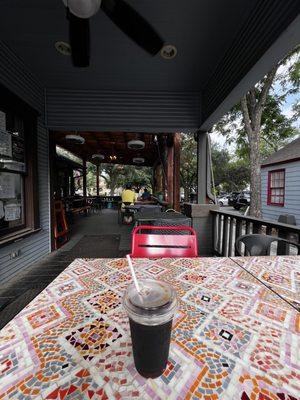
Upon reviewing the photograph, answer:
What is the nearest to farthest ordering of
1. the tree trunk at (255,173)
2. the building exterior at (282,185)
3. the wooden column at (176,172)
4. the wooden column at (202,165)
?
the wooden column at (202,165) → the wooden column at (176,172) → the tree trunk at (255,173) → the building exterior at (282,185)

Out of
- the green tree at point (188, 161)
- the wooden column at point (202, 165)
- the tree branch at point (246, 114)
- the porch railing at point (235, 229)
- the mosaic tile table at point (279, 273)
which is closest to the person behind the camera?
the mosaic tile table at point (279, 273)

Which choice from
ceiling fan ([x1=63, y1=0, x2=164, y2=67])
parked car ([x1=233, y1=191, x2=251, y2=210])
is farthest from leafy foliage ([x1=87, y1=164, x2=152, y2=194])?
ceiling fan ([x1=63, y1=0, x2=164, y2=67])

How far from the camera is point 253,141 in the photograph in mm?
6574

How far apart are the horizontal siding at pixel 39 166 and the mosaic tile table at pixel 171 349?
96.6 inches

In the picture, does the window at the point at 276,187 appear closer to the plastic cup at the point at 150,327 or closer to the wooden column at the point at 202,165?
the wooden column at the point at 202,165

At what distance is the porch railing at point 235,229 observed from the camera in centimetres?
212

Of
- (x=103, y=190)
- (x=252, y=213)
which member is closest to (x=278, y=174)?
(x=252, y=213)

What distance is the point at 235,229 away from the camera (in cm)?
308

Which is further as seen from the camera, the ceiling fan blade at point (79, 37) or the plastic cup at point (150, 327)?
the ceiling fan blade at point (79, 37)

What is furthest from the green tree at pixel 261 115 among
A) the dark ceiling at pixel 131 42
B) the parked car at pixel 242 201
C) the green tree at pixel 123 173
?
the green tree at pixel 123 173

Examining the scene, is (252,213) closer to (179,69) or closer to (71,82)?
(179,69)

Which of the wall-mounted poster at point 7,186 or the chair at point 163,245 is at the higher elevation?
the wall-mounted poster at point 7,186

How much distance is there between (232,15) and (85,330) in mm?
3025

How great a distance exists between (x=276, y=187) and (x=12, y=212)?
10.2 meters
